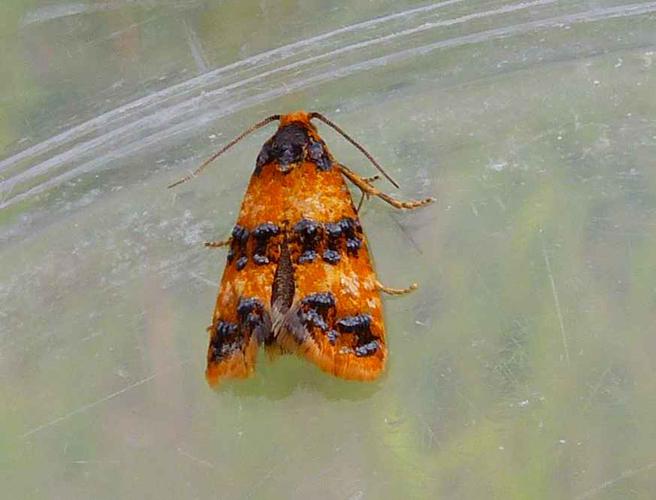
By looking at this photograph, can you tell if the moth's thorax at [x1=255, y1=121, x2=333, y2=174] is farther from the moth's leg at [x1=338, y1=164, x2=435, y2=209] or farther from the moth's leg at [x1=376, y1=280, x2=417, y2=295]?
the moth's leg at [x1=376, y1=280, x2=417, y2=295]

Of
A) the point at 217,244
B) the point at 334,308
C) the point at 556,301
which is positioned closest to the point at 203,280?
the point at 217,244

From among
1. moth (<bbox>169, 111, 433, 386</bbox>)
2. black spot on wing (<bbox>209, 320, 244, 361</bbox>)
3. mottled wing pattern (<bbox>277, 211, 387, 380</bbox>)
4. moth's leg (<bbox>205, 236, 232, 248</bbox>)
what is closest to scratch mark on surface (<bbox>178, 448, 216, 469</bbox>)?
moth (<bbox>169, 111, 433, 386</bbox>)

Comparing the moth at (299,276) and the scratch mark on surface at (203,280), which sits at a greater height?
the moth at (299,276)

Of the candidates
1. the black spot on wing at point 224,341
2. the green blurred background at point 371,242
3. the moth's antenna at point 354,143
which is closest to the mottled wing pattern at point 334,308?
the black spot on wing at point 224,341

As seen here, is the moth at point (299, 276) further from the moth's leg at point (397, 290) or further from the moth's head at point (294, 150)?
the moth's leg at point (397, 290)

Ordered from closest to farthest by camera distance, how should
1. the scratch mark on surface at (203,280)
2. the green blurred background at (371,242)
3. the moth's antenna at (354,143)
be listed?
the green blurred background at (371,242) < the moth's antenna at (354,143) < the scratch mark on surface at (203,280)

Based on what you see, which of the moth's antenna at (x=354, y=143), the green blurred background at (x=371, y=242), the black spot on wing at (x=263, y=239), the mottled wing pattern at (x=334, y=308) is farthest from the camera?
the moth's antenna at (x=354, y=143)

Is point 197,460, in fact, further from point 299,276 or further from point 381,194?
point 381,194
